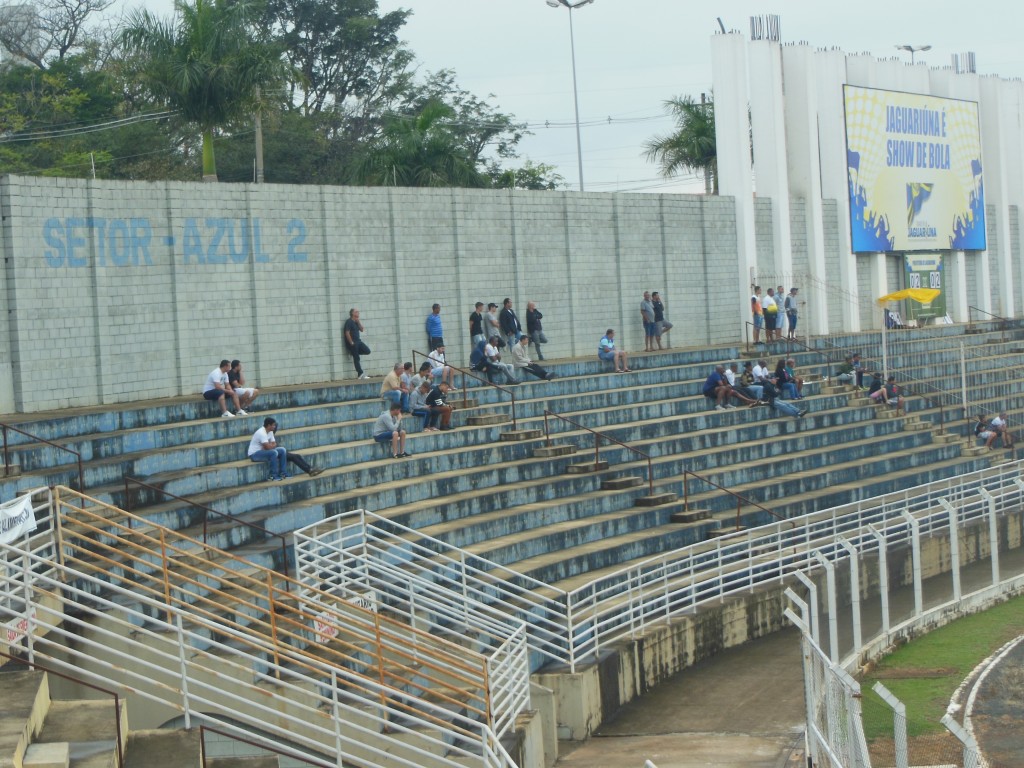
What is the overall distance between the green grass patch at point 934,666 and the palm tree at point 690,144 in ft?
86.7

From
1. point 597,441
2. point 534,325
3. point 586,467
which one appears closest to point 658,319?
point 534,325

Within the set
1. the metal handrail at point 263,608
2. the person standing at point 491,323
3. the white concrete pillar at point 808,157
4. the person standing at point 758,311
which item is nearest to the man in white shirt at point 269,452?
the metal handrail at point 263,608

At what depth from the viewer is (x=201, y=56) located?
2720 centimetres

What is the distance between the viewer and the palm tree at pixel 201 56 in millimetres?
27219

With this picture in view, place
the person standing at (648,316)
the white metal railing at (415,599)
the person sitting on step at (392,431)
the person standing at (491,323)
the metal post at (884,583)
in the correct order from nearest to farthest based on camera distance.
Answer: the white metal railing at (415,599), the metal post at (884,583), the person sitting on step at (392,431), the person standing at (491,323), the person standing at (648,316)

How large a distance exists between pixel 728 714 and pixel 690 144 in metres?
32.0

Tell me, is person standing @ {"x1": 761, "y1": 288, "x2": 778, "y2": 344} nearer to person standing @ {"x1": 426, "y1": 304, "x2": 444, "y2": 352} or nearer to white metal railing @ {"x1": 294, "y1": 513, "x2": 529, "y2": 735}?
person standing @ {"x1": 426, "y1": 304, "x2": 444, "y2": 352}

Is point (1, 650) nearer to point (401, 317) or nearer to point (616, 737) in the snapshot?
point (616, 737)

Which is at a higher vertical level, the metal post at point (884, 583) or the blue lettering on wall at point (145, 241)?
the blue lettering on wall at point (145, 241)

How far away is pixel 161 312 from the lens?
22844 mm

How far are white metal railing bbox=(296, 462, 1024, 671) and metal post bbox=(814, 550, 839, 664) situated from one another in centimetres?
53

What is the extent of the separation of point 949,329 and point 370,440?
23383 millimetres

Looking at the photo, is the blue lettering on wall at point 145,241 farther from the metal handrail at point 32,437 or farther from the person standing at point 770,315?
the person standing at point 770,315

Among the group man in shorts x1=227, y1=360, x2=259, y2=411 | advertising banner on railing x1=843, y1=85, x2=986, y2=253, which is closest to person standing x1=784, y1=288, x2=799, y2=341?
advertising banner on railing x1=843, y1=85, x2=986, y2=253
